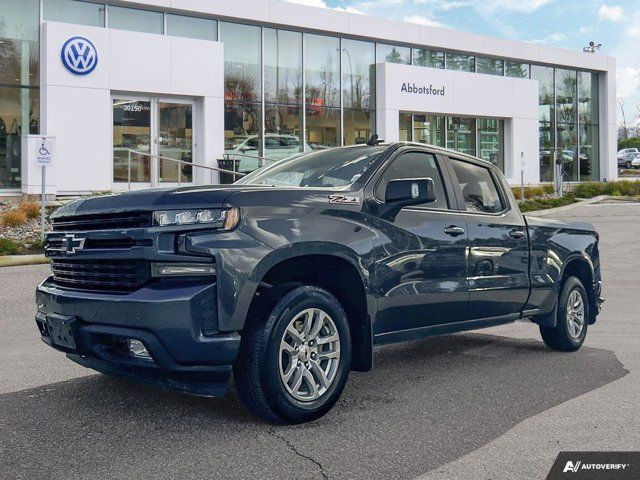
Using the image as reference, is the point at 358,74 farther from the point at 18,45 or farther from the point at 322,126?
the point at 18,45

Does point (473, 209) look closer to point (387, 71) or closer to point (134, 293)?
point (134, 293)

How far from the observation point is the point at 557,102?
125 ft

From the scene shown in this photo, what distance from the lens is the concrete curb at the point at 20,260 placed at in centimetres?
1431

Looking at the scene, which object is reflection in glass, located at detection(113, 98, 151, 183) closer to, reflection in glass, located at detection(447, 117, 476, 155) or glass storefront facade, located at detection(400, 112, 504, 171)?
glass storefront facade, located at detection(400, 112, 504, 171)

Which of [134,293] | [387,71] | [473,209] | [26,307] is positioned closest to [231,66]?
[387,71]

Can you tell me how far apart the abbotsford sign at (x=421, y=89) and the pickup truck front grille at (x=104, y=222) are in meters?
26.1

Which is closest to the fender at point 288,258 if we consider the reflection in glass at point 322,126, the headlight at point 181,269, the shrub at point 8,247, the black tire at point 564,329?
the headlight at point 181,269

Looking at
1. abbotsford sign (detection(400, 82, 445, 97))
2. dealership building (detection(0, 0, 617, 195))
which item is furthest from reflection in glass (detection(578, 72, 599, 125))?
abbotsford sign (detection(400, 82, 445, 97))

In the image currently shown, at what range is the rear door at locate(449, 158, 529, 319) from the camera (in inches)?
249

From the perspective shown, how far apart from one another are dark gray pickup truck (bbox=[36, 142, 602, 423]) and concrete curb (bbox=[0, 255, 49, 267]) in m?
9.36

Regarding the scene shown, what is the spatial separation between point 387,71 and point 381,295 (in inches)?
995

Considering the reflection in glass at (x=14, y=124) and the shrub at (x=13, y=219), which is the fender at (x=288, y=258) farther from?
the reflection in glass at (x=14, y=124)

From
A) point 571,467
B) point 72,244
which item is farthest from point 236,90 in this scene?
point 571,467

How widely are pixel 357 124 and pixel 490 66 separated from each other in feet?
28.7
